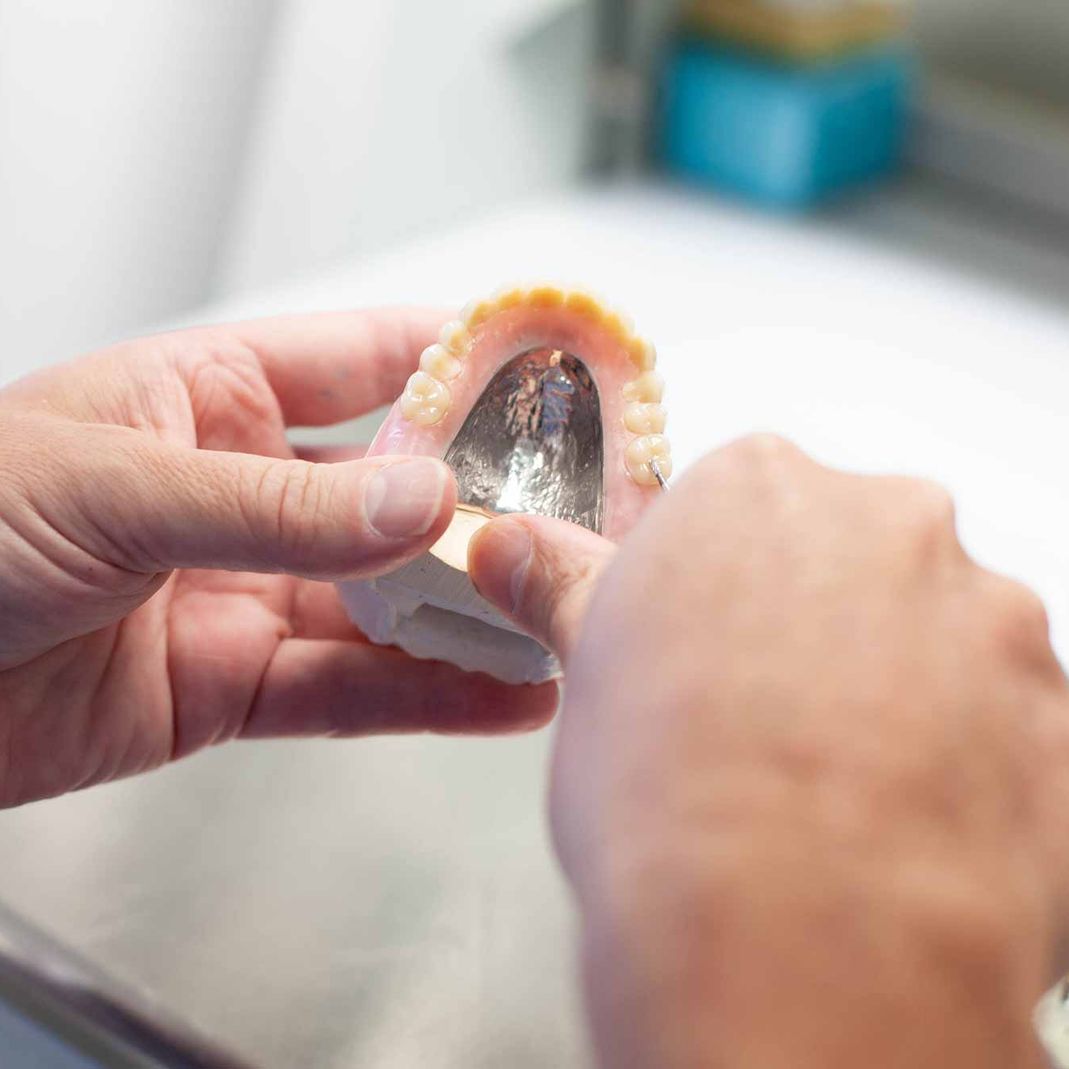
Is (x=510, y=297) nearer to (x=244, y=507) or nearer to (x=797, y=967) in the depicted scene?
(x=244, y=507)

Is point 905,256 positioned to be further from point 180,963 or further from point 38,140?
point 180,963

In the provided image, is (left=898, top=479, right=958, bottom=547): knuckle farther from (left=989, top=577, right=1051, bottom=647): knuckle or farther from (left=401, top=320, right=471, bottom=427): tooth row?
(left=401, top=320, right=471, bottom=427): tooth row

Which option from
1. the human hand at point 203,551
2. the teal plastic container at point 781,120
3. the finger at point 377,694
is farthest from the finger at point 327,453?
the teal plastic container at point 781,120

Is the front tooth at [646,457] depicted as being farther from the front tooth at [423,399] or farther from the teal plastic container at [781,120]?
the teal plastic container at [781,120]

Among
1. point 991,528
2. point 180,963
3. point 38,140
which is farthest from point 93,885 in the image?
point 38,140

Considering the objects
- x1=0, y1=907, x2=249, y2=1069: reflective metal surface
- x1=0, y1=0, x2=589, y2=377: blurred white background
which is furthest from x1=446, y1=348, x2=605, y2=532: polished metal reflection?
x1=0, y1=0, x2=589, y2=377: blurred white background

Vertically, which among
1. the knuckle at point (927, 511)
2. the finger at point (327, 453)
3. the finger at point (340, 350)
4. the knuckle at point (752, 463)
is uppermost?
the knuckle at point (752, 463)
